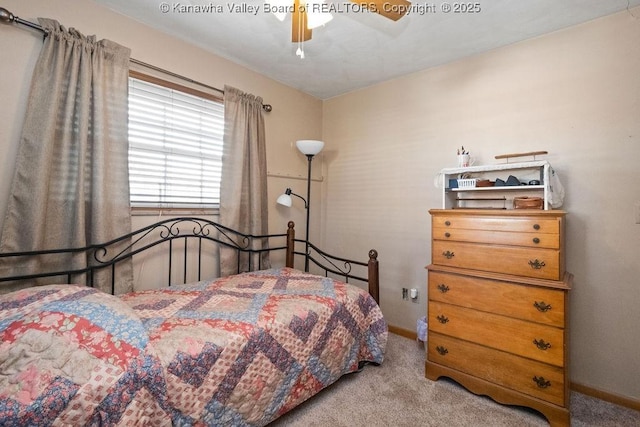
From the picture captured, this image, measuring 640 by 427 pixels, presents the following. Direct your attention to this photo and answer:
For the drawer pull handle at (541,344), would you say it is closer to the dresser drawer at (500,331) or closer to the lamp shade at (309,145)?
the dresser drawer at (500,331)

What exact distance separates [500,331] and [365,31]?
2170mm

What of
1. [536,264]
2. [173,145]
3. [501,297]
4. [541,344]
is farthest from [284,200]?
[541,344]

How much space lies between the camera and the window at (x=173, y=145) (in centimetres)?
206

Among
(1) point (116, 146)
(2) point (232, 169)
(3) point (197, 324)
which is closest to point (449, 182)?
(2) point (232, 169)

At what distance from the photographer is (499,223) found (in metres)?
1.80

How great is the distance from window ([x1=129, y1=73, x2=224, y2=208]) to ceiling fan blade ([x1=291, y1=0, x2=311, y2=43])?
1.17m

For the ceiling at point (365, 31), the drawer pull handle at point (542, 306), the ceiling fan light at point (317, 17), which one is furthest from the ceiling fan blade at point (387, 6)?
the drawer pull handle at point (542, 306)

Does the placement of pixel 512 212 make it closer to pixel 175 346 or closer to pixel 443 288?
pixel 443 288

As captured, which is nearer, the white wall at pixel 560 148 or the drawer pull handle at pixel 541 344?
the drawer pull handle at pixel 541 344

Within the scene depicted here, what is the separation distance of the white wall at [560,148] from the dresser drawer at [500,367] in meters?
0.60

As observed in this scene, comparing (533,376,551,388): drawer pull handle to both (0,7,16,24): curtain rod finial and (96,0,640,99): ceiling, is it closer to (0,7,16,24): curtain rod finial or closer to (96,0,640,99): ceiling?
(96,0,640,99): ceiling

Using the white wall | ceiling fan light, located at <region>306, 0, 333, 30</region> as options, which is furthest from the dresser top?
ceiling fan light, located at <region>306, 0, 333, 30</region>

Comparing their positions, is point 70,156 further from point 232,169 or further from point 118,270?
point 232,169

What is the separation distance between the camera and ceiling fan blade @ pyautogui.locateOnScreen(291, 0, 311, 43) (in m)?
1.36
